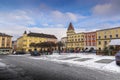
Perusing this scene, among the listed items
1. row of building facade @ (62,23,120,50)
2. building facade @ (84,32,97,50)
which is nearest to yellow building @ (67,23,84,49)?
row of building facade @ (62,23,120,50)

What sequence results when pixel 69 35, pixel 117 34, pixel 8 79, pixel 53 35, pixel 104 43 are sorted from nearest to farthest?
1. pixel 8 79
2. pixel 117 34
3. pixel 104 43
4. pixel 69 35
5. pixel 53 35

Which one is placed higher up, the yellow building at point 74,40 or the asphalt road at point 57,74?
the yellow building at point 74,40

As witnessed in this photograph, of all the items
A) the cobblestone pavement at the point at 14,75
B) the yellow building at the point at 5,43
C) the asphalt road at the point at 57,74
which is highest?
the yellow building at the point at 5,43

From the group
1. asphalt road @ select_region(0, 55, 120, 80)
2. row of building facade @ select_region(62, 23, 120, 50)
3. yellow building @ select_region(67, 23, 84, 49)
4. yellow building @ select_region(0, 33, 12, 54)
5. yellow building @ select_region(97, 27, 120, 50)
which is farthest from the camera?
yellow building @ select_region(67, 23, 84, 49)

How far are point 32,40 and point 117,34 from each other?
59793mm

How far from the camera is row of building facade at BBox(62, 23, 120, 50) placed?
66425 mm

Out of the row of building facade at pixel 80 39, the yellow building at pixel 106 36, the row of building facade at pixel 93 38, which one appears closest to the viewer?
the yellow building at pixel 106 36

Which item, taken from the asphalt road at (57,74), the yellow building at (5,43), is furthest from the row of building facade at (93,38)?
the asphalt road at (57,74)

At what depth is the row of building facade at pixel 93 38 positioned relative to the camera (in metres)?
66.4

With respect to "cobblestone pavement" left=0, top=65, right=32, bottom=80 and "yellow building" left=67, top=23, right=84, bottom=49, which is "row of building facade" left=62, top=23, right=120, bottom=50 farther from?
"cobblestone pavement" left=0, top=65, right=32, bottom=80

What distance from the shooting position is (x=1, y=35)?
87000 millimetres

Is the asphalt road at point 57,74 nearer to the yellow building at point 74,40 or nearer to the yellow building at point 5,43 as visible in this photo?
the yellow building at point 74,40

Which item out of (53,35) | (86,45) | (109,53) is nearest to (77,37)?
(86,45)

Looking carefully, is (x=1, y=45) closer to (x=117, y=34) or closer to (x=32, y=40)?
(x=32, y=40)
